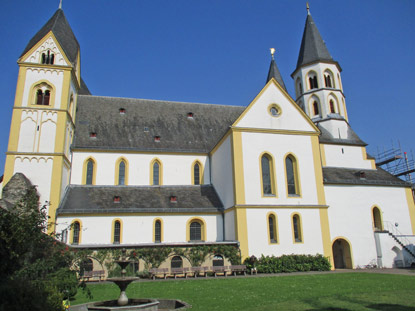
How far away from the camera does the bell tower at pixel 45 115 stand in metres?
26.7

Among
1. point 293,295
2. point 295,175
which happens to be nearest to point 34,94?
point 295,175

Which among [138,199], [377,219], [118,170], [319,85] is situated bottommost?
[377,219]

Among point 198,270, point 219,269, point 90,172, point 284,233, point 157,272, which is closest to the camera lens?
point 157,272

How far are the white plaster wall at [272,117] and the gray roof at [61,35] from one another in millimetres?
16174

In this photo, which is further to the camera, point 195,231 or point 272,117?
point 272,117

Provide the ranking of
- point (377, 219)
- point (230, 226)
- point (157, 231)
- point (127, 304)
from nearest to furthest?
point (127, 304)
point (230, 226)
point (157, 231)
point (377, 219)

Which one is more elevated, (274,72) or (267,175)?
(274,72)

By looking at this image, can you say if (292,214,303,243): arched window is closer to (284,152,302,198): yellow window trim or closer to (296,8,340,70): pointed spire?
(284,152,302,198): yellow window trim

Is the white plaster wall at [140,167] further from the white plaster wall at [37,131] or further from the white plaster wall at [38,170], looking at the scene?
the white plaster wall at [38,170]

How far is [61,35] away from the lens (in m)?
31.5

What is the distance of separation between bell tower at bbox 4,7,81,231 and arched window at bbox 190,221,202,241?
10.4 metres

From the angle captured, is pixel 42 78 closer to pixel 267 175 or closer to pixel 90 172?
pixel 90 172

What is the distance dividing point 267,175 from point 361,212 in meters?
8.77

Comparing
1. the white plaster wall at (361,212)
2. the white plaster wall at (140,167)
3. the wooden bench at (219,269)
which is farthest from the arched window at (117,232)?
the white plaster wall at (361,212)
